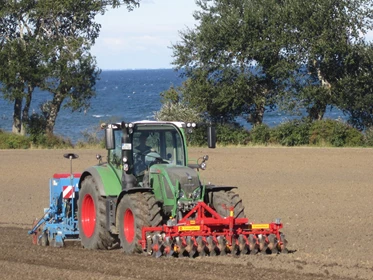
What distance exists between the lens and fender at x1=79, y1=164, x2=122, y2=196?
11.9 m

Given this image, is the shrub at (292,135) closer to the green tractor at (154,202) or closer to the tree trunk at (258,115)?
the tree trunk at (258,115)

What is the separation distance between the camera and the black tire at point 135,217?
429 inches

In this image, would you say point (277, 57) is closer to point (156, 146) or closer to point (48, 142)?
point (48, 142)

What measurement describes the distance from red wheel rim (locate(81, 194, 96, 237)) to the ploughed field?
40 cm

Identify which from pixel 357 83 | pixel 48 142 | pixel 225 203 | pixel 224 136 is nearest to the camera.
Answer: pixel 225 203

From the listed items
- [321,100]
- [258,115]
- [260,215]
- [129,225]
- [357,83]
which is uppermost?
[357,83]

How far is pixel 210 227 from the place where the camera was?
11.0 meters

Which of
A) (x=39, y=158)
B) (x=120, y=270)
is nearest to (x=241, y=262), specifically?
(x=120, y=270)

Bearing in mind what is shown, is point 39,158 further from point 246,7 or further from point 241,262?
point 241,262

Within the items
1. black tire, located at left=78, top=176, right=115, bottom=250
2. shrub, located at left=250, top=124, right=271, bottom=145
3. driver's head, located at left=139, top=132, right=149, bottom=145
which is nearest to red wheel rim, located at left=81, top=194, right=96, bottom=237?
black tire, located at left=78, top=176, right=115, bottom=250

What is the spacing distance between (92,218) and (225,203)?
2272mm

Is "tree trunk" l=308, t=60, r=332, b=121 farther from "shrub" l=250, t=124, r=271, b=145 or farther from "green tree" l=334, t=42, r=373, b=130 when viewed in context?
"shrub" l=250, t=124, r=271, b=145

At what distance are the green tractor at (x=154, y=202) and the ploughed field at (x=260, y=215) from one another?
10.3 inches

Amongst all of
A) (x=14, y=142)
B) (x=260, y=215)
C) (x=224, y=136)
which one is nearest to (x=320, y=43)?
(x=224, y=136)
